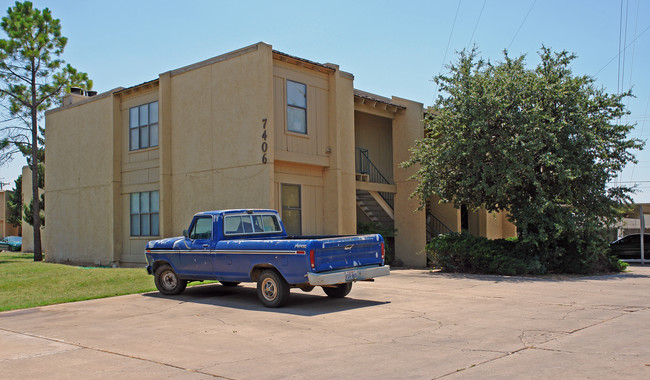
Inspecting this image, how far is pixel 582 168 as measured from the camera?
17.8m

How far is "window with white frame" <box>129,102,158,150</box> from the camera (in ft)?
71.2

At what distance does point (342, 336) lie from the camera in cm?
824

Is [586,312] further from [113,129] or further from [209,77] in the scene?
[113,129]

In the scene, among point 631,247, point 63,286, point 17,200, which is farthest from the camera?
point 17,200

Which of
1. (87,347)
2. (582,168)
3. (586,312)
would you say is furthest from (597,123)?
(87,347)

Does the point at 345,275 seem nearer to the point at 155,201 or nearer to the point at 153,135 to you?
the point at 155,201

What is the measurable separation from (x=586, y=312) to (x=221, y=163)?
12159mm

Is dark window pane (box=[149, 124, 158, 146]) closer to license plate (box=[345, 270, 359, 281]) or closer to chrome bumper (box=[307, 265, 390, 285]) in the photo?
chrome bumper (box=[307, 265, 390, 285])

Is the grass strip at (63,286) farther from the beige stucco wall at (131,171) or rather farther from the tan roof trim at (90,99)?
the tan roof trim at (90,99)

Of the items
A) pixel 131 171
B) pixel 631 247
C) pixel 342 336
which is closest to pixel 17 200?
pixel 131 171

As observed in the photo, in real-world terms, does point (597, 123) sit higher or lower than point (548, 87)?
lower

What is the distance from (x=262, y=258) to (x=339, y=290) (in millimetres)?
2097

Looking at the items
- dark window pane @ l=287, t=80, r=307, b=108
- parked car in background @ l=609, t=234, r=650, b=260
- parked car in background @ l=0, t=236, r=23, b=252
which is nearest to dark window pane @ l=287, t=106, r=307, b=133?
dark window pane @ l=287, t=80, r=307, b=108

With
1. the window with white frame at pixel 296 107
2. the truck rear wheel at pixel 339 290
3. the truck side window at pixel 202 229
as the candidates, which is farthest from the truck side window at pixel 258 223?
the window with white frame at pixel 296 107
